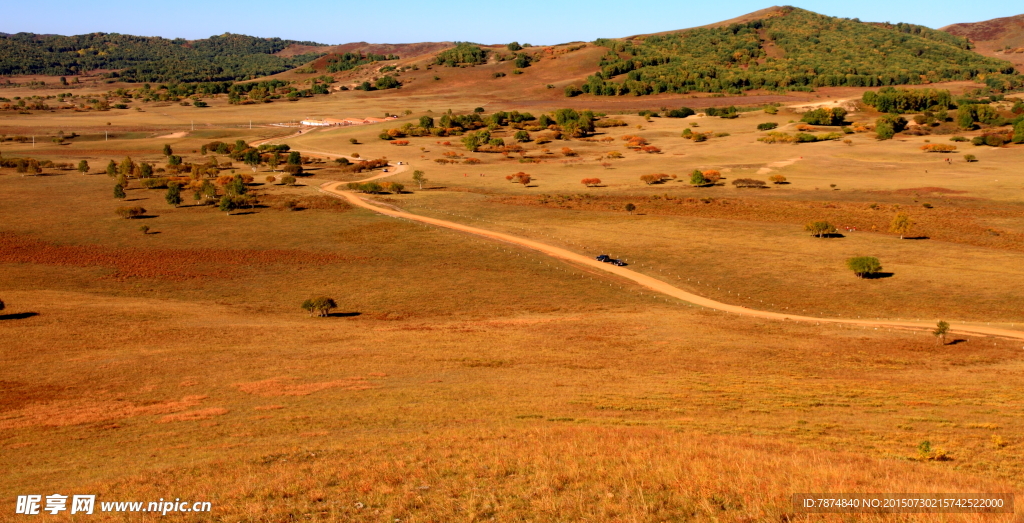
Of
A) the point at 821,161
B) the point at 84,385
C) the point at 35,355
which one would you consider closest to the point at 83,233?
the point at 35,355

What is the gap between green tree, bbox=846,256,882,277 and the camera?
217 ft

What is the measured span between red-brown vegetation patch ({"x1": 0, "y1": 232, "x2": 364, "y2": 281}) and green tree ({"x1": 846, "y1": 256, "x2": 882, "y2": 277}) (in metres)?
51.6

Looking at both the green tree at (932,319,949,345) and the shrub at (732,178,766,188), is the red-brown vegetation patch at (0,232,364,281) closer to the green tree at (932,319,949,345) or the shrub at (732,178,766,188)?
the green tree at (932,319,949,345)

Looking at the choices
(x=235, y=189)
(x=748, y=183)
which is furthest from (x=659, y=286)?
(x=235, y=189)

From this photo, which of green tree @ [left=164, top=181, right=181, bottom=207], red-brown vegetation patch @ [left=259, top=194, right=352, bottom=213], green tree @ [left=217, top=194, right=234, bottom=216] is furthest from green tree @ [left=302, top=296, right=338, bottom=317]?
green tree @ [left=164, top=181, right=181, bottom=207]

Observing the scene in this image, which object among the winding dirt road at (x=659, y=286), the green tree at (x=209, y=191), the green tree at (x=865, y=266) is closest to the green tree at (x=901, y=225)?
the green tree at (x=865, y=266)

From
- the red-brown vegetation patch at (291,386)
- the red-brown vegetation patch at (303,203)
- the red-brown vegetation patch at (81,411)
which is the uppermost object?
the red-brown vegetation patch at (303,203)

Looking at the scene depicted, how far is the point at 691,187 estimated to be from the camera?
123250 millimetres

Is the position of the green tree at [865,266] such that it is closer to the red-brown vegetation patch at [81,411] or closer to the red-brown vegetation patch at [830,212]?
the red-brown vegetation patch at [830,212]

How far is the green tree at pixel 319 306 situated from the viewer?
5712cm

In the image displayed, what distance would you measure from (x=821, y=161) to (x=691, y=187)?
42.2 meters

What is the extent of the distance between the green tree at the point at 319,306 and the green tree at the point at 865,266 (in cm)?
4883

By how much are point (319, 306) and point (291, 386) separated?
21279mm

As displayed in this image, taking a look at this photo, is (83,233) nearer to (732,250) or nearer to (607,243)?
(607,243)
